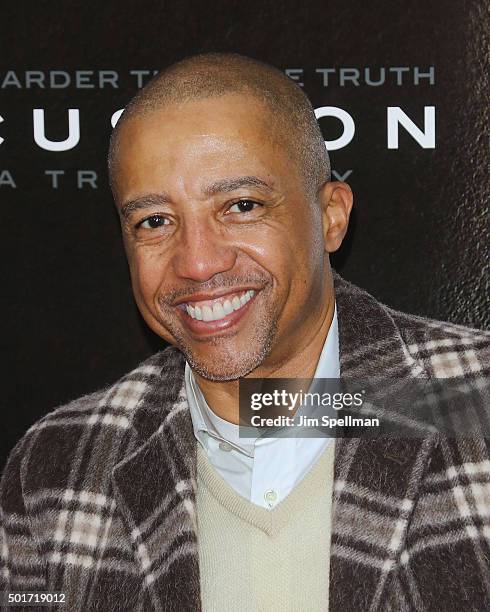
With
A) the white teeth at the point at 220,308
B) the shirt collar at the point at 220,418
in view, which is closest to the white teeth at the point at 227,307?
the white teeth at the point at 220,308

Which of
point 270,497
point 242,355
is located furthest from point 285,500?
point 242,355

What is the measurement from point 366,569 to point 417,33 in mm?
1060

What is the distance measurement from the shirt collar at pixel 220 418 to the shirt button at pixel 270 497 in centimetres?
9

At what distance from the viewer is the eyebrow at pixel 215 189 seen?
58.8 inches

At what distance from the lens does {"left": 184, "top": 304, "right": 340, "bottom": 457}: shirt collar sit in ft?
5.52

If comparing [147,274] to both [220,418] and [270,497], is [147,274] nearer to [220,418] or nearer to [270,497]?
[220,418]

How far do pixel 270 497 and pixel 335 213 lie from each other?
51cm

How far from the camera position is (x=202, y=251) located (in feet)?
4.90

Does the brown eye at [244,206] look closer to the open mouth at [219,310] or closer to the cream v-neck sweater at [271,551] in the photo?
the open mouth at [219,310]

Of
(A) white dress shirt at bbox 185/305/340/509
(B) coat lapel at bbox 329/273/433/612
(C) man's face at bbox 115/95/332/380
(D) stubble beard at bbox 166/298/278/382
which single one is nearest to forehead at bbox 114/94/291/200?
(C) man's face at bbox 115/95/332/380

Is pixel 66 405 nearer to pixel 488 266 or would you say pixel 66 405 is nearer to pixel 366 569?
pixel 366 569

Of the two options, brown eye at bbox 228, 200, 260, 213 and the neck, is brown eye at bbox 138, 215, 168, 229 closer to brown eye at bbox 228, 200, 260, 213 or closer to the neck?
brown eye at bbox 228, 200, 260, 213

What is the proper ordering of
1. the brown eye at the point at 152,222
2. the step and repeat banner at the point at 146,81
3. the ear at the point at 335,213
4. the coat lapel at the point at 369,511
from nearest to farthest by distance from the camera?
the coat lapel at the point at 369,511
the brown eye at the point at 152,222
the ear at the point at 335,213
the step and repeat banner at the point at 146,81

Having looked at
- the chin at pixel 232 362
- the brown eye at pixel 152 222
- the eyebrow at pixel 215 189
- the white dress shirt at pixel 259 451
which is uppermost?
the eyebrow at pixel 215 189
